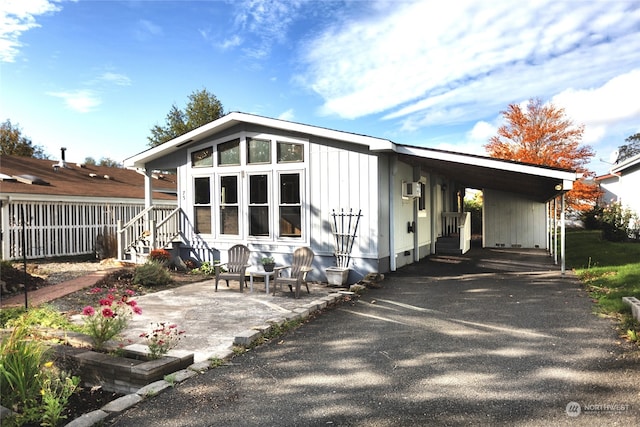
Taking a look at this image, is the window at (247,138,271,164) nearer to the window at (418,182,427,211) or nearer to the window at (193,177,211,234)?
the window at (193,177,211,234)

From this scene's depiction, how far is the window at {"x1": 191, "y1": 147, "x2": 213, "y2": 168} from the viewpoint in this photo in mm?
11023

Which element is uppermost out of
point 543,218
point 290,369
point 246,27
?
point 246,27

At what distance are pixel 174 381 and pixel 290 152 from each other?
6873 mm

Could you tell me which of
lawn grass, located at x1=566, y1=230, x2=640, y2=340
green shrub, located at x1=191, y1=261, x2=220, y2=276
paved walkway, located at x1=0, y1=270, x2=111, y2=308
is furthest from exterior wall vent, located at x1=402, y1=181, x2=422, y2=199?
paved walkway, located at x1=0, y1=270, x2=111, y2=308

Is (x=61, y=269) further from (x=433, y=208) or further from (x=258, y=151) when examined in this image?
(x=433, y=208)

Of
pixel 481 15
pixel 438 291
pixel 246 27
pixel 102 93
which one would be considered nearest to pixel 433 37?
pixel 481 15

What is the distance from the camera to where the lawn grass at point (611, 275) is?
19.0ft

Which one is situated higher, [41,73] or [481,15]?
[481,15]

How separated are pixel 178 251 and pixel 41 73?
17.4ft

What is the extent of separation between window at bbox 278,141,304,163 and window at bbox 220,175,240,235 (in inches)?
57.2

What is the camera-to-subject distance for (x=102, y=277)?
362 inches

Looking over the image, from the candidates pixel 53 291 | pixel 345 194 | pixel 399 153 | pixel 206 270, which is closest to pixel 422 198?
pixel 399 153

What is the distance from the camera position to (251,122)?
9.98 m

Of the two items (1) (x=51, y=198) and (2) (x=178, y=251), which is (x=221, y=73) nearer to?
(2) (x=178, y=251)
